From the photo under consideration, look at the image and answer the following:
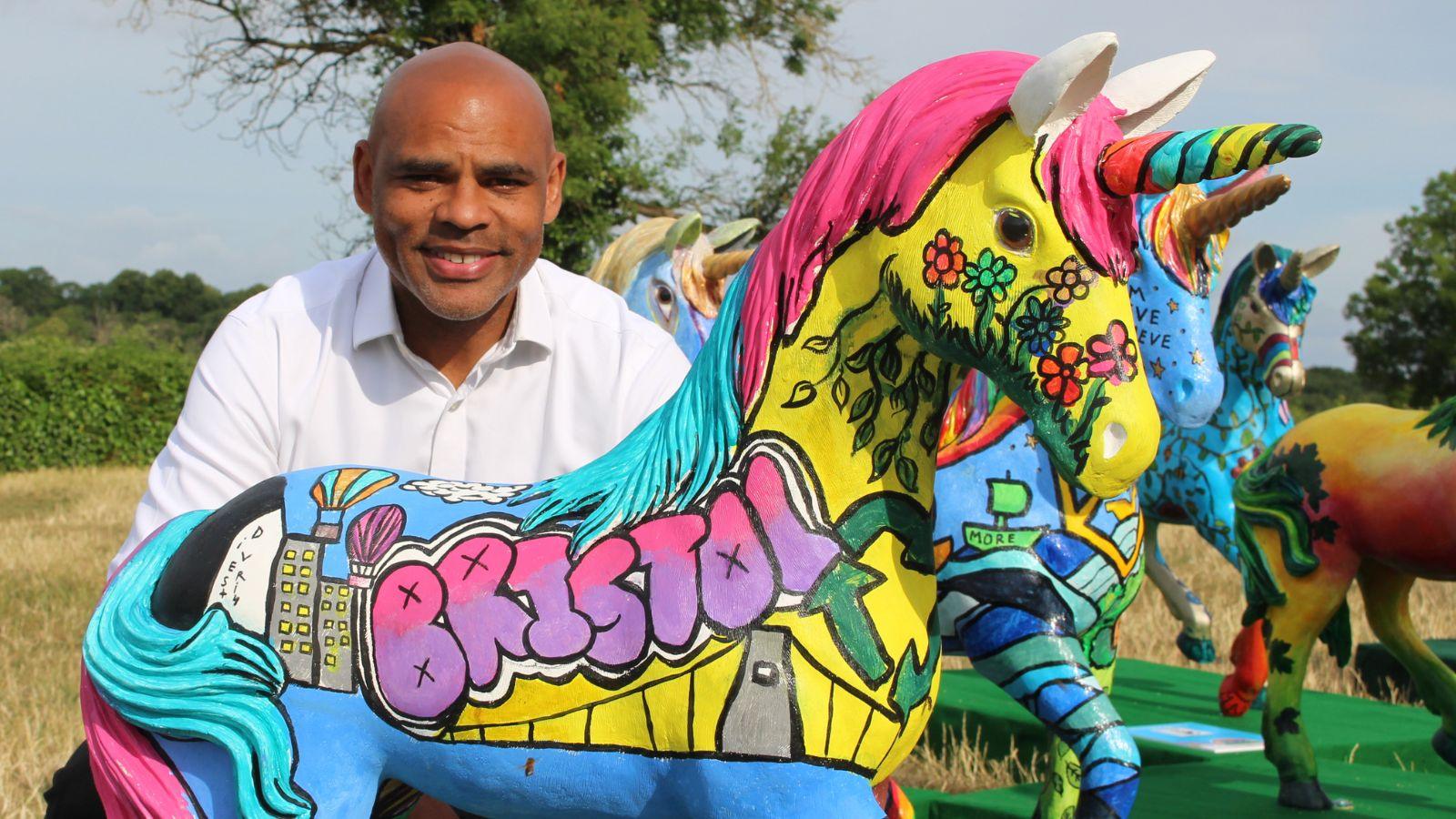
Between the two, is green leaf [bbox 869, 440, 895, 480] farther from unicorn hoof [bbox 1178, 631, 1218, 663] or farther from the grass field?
unicorn hoof [bbox 1178, 631, 1218, 663]

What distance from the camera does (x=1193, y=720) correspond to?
486 centimetres

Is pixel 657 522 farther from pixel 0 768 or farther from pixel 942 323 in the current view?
pixel 0 768

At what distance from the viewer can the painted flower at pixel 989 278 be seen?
4.75 feet

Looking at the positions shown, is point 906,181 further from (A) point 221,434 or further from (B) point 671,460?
(A) point 221,434

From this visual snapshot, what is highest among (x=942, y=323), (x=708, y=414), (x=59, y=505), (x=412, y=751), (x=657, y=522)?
(x=942, y=323)

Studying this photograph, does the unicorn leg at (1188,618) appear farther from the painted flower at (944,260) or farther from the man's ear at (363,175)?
the painted flower at (944,260)

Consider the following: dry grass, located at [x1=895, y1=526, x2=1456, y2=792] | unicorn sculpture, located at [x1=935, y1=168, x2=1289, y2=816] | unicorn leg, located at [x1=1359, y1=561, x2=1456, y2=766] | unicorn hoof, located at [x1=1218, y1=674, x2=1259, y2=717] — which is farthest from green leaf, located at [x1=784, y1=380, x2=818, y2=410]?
unicorn hoof, located at [x1=1218, y1=674, x2=1259, y2=717]

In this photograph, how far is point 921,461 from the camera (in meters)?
1.60

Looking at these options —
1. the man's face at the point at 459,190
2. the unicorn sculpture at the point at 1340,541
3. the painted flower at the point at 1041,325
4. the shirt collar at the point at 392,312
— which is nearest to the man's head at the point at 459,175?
the man's face at the point at 459,190

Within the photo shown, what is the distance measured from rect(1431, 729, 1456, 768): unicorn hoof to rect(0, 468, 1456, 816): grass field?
1.13 metres

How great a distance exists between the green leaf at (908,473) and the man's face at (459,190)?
2.45 ft

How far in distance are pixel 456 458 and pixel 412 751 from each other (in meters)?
0.73

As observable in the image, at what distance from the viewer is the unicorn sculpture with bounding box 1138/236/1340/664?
16.9ft

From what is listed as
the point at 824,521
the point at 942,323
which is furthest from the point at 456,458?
the point at 942,323
